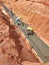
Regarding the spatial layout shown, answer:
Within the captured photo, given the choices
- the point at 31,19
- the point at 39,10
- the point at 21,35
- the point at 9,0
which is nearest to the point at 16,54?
the point at 21,35

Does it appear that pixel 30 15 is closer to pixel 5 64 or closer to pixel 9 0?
pixel 5 64

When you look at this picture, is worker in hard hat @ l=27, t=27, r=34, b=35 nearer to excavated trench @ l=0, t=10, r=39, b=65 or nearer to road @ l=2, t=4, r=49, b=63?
road @ l=2, t=4, r=49, b=63

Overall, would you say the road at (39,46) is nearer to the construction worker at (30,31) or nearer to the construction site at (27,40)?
the construction site at (27,40)

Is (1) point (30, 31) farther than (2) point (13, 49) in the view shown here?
Yes

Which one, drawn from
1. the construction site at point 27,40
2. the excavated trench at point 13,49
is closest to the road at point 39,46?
the construction site at point 27,40

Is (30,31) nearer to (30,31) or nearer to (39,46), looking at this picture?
(30,31)

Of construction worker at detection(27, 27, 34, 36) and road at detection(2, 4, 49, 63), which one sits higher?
road at detection(2, 4, 49, 63)

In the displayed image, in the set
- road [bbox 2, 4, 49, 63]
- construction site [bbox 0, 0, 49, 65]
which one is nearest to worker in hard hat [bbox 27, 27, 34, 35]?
construction site [bbox 0, 0, 49, 65]

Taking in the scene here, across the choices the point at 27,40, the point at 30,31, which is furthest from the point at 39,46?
the point at 30,31
